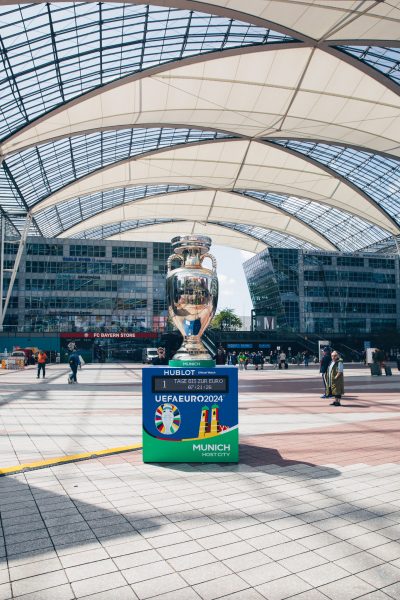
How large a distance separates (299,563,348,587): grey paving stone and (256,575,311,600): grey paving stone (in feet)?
0.22

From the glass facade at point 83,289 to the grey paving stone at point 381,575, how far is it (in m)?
60.0

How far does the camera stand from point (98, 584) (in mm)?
3330

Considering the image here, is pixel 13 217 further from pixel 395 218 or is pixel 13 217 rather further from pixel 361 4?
pixel 395 218

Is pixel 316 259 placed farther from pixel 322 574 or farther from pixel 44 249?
pixel 322 574

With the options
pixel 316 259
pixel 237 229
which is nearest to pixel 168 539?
pixel 316 259

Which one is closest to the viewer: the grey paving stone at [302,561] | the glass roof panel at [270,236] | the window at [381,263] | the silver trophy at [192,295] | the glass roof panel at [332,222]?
the grey paving stone at [302,561]

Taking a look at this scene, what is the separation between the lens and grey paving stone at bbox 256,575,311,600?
3.18 metres

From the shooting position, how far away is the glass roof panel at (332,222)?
61.7 metres

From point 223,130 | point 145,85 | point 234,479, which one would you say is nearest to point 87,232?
point 223,130

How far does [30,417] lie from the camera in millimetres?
11703

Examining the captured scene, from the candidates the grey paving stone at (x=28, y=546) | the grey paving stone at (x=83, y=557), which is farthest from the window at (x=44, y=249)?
the grey paving stone at (x=83, y=557)

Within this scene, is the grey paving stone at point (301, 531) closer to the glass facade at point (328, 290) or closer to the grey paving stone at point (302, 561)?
the grey paving stone at point (302, 561)

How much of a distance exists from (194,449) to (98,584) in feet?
11.4

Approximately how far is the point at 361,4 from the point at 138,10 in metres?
10.8
